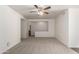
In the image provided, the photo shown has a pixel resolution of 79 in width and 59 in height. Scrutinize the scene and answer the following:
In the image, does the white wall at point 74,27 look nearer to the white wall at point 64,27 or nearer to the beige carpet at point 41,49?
the white wall at point 64,27

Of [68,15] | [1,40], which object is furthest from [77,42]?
[1,40]

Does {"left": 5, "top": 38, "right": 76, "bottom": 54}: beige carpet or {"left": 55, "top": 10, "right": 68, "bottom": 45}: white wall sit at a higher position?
{"left": 55, "top": 10, "right": 68, "bottom": 45}: white wall

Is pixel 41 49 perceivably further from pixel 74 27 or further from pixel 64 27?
pixel 64 27

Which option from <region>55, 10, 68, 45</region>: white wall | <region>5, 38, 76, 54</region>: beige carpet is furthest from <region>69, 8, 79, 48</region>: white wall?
<region>5, 38, 76, 54</region>: beige carpet

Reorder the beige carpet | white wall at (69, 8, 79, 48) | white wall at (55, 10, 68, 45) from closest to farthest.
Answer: the beige carpet < white wall at (69, 8, 79, 48) < white wall at (55, 10, 68, 45)

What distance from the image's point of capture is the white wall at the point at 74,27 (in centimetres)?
630

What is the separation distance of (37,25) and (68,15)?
392 inches

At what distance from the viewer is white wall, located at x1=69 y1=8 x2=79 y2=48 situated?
6301 mm

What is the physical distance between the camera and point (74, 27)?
20.9 feet

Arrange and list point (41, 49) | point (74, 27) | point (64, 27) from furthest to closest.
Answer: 1. point (64, 27)
2. point (74, 27)
3. point (41, 49)

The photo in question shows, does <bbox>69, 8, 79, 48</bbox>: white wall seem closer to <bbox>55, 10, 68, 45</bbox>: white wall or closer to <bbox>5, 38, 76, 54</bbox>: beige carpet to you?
<bbox>55, 10, 68, 45</bbox>: white wall

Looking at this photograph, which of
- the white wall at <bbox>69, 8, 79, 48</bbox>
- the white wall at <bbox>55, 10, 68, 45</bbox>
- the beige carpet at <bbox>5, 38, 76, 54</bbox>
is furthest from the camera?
the white wall at <bbox>55, 10, 68, 45</bbox>

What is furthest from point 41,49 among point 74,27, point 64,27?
point 64,27
